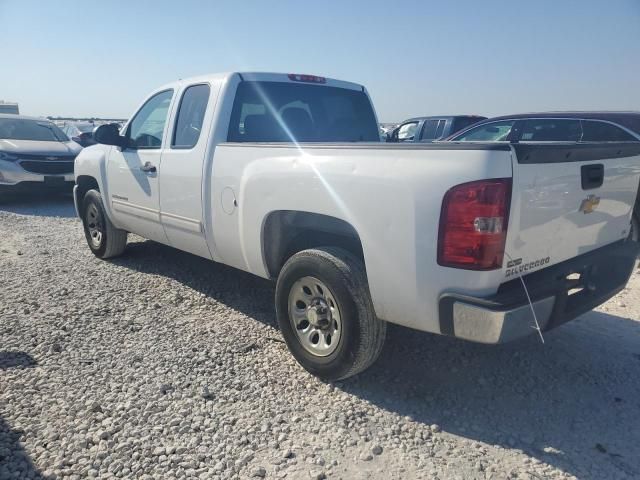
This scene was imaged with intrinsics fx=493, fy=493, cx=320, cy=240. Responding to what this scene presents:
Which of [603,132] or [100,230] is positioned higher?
[603,132]

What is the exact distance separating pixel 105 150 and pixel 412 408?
13.6ft

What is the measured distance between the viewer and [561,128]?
7133mm

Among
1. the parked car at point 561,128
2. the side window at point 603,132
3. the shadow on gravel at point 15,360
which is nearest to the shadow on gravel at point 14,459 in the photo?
the shadow on gravel at point 15,360

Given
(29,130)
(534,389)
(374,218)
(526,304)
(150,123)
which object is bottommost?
(534,389)

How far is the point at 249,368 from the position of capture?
328 centimetres

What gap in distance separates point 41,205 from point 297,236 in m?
8.55

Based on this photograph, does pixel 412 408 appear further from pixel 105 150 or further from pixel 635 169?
pixel 105 150

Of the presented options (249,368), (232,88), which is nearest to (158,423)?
(249,368)

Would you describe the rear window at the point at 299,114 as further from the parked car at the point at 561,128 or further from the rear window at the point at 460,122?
the rear window at the point at 460,122

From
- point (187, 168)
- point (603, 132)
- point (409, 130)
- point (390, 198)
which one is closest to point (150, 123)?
point (187, 168)

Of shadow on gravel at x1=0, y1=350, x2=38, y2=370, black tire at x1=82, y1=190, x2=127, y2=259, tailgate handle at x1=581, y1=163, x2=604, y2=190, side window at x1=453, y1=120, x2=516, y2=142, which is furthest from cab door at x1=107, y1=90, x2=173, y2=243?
side window at x1=453, y1=120, x2=516, y2=142

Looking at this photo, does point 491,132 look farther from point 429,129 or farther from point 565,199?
point 565,199

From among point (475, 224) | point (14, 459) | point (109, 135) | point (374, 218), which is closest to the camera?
point (475, 224)

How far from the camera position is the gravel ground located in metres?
2.40
